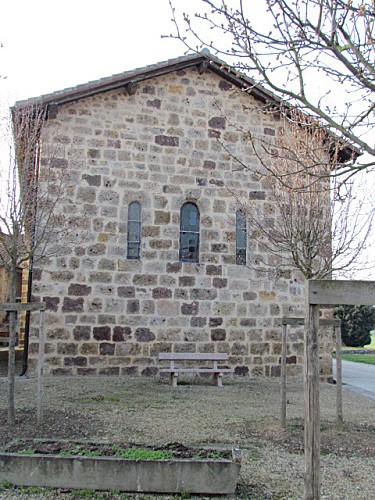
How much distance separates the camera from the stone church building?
1003 cm

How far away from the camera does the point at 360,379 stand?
12812 millimetres

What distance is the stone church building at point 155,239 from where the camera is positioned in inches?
395

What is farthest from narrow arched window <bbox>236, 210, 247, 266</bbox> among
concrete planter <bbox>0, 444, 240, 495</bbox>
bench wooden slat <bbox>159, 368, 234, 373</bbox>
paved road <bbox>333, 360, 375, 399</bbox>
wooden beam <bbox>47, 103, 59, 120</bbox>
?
concrete planter <bbox>0, 444, 240, 495</bbox>

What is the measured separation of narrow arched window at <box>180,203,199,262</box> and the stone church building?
22 mm

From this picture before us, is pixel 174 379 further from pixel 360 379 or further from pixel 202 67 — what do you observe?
pixel 202 67

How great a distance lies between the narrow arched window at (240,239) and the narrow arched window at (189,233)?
882mm

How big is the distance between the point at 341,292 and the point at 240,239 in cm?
737

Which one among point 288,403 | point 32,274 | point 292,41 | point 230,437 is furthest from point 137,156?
point 292,41

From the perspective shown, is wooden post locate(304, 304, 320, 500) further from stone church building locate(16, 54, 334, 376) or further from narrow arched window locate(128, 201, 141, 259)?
narrow arched window locate(128, 201, 141, 259)

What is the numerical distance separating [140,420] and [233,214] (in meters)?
5.57

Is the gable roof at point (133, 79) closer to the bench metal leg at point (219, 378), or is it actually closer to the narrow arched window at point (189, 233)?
the narrow arched window at point (189, 233)

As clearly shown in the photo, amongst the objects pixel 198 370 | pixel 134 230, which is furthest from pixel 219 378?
pixel 134 230

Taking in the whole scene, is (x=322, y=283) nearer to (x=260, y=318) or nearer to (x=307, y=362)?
(x=307, y=362)

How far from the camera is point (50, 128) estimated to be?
10.3 metres
